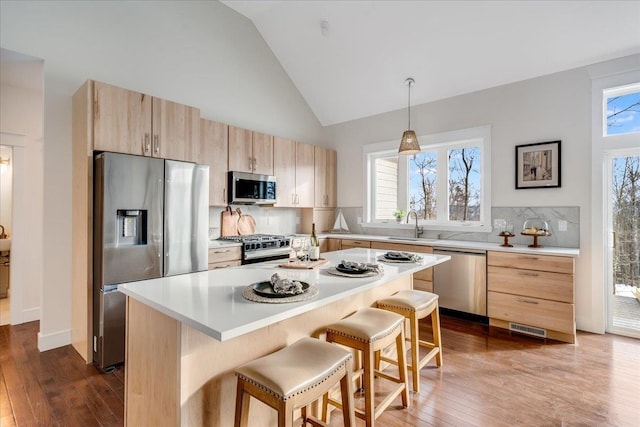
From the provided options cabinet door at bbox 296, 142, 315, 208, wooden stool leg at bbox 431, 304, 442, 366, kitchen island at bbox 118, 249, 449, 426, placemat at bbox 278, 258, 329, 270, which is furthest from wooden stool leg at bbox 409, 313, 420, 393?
cabinet door at bbox 296, 142, 315, 208

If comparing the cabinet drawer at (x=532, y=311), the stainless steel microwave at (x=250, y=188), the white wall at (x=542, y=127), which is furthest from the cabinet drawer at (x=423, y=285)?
the stainless steel microwave at (x=250, y=188)

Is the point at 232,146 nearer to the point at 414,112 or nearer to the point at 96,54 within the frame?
the point at 96,54

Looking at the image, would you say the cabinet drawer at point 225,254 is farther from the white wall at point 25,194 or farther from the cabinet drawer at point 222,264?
the white wall at point 25,194

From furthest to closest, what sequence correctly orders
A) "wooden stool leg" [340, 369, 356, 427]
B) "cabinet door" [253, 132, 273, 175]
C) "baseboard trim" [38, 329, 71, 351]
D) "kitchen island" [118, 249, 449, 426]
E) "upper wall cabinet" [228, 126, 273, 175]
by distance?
"cabinet door" [253, 132, 273, 175], "upper wall cabinet" [228, 126, 273, 175], "baseboard trim" [38, 329, 71, 351], "wooden stool leg" [340, 369, 356, 427], "kitchen island" [118, 249, 449, 426]

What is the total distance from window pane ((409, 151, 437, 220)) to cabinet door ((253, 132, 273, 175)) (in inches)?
82.9

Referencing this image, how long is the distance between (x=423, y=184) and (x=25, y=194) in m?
5.02

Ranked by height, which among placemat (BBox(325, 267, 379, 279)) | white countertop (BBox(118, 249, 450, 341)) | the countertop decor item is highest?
the countertop decor item

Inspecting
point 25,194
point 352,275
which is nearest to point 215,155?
point 25,194

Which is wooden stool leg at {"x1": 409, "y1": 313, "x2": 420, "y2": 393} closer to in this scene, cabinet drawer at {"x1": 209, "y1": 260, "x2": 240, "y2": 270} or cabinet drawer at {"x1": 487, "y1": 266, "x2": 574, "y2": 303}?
cabinet drawer at {"x1": 487, "y1": 266, "x2": 574, "y2": 303}

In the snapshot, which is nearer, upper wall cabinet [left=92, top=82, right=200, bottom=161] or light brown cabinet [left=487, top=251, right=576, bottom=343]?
upper wall cabinet [left=92, top=82, right=200, bottom=161]

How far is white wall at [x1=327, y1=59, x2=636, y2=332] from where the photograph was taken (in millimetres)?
3370

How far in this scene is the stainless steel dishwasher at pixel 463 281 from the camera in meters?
3.56

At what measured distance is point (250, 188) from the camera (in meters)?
4.13

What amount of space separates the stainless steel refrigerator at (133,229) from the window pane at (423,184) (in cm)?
310
